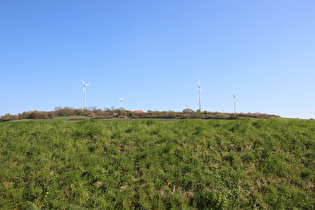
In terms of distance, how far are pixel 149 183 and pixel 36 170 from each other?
5.20 metres

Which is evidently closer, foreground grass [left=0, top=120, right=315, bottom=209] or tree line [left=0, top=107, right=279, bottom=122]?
foreground grass [left=0, top=120, right=315, bottom=209]

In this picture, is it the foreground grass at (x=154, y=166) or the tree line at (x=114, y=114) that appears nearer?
the foreground grass at (x=154, y=166)

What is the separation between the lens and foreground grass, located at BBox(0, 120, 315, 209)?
28.3ft

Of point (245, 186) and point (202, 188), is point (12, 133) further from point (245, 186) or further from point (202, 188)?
point (245, 186)

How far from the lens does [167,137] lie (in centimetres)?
1227

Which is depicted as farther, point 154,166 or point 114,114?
point 114,114

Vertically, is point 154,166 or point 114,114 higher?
point 114,114

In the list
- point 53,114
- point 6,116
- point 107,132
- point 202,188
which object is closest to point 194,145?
point 202,188

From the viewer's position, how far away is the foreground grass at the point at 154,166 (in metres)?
8.63

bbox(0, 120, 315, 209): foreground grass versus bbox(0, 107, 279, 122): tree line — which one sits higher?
bbox(0, 107, 279, 122): tree line

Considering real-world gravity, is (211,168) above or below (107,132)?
below

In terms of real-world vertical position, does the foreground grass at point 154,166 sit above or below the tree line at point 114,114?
below

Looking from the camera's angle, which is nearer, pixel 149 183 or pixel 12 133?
pixel 149 183

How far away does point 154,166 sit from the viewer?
1017cm
